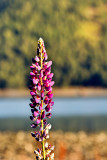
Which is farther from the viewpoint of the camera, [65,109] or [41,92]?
[65,109]

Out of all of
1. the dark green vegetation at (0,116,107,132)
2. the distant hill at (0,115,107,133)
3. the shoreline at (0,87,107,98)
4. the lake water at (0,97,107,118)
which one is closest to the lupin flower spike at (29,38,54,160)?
the distant hill at (0,115,107,133)

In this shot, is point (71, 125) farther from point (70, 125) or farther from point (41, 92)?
point (41, 92)

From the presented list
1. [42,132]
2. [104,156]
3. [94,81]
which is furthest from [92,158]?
[94,81]

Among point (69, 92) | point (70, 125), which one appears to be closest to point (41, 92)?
point (70, 125)

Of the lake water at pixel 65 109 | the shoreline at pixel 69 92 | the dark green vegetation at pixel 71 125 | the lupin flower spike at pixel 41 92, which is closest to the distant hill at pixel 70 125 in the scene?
the dark green vegetation at pixel 71 125

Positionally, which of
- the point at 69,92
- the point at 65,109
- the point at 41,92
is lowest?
the point at 41,92

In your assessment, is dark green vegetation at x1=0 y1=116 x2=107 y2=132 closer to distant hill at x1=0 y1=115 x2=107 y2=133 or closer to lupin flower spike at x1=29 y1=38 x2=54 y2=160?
distant hill at x1=0 y1=115 x2=107 y2=133

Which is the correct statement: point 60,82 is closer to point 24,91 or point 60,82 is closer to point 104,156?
point 24,91

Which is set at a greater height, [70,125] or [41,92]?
[70,125]

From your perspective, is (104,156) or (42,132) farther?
(104,156)

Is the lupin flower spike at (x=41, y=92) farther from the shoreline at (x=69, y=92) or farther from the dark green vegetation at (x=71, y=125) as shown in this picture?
the shoreline at (x=69, y=92)

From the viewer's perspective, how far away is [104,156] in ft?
61.9

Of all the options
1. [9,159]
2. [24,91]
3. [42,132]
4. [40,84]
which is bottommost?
[42,132]

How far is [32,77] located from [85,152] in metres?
17.7
